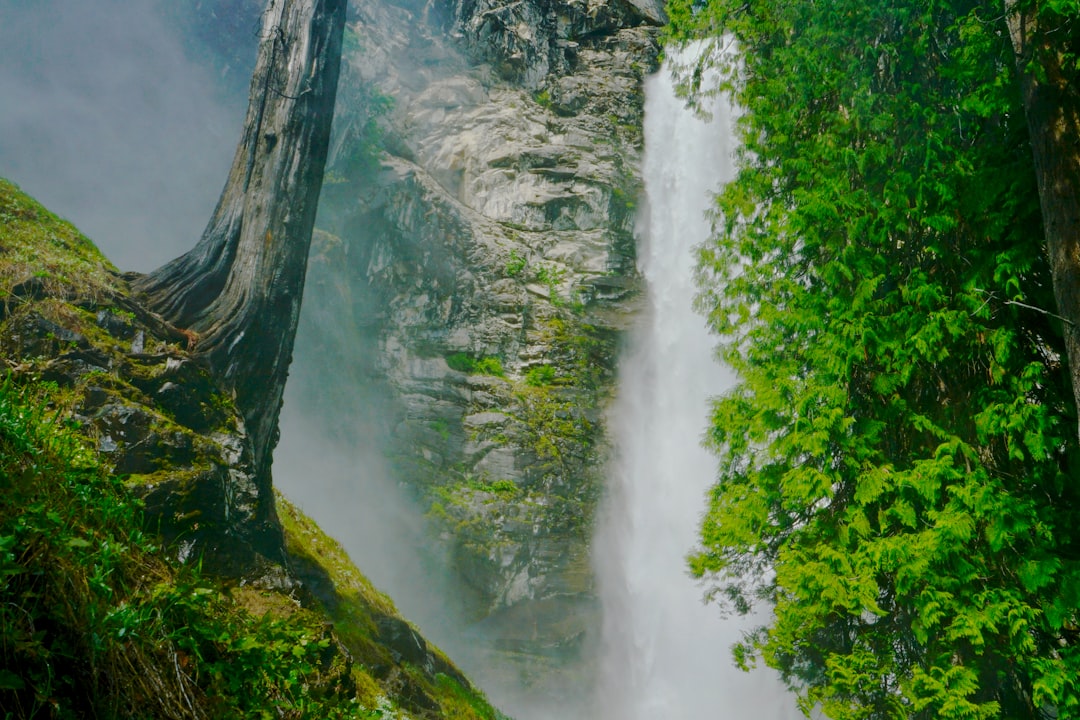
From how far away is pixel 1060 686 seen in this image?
3.90 meters

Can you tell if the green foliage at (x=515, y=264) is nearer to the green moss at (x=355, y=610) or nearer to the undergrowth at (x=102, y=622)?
the green moss at (x=355, y=610)

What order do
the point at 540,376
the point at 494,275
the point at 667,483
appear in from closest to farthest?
1. the point at 540,376
2. the point at 667,483
3. the point at 494,275

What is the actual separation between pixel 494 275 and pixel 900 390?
41.3 feet

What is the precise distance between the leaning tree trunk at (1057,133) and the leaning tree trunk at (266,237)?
464 cm

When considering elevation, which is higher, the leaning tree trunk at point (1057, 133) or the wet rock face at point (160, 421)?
the leaning tree trunk at point (1057, 133)

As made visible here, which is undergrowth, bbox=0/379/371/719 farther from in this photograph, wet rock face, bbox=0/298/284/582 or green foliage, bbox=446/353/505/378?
green foliage, bbox=446/353/505/378

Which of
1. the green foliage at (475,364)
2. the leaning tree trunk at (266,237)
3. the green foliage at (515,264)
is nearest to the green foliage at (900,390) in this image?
the leaning tree trunk at (266,237)

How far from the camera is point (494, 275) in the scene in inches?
666

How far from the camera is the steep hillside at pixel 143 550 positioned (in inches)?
69.3

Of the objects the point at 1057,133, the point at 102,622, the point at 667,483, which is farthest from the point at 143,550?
the point at 667,483

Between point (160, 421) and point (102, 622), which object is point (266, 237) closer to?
point (160, 421)

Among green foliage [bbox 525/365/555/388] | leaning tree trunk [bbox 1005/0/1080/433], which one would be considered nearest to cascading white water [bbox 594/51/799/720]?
green foliage [bbox 525/365/555/388]

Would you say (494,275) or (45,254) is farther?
(494,275)

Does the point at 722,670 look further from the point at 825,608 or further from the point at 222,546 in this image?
the point at 222,546
